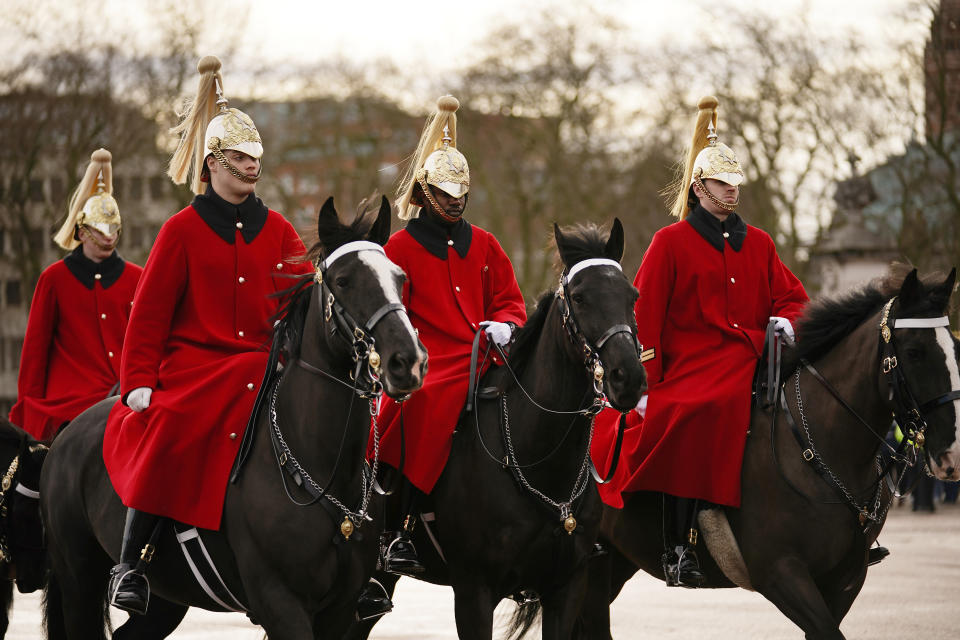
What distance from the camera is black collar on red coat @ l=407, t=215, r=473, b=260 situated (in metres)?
7.96

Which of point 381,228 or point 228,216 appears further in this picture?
point 228,216

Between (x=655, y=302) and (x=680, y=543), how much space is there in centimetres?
135

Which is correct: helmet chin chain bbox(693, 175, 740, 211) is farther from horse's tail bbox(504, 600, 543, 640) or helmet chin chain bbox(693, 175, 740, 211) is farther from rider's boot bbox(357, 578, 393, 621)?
rider's boot bbox(357, 578, 393, 621)

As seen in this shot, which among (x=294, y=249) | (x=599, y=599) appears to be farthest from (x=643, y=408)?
(x=294, y=249)

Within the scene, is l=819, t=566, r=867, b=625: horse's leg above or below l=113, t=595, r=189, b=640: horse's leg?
above

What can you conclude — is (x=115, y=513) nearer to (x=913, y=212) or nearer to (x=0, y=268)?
(x=913, y=212)

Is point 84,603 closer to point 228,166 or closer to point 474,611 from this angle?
point 474,611

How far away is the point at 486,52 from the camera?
33281 mm

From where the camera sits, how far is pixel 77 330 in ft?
31.7

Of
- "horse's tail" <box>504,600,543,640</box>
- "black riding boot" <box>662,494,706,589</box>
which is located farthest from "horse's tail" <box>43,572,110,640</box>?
"black riding boot" <box>662,494,706,589</box>

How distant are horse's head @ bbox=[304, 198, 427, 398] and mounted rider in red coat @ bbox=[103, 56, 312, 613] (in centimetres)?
39

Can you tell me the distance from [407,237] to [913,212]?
2350 centimetres

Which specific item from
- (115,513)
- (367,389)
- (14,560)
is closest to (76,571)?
(115,513)

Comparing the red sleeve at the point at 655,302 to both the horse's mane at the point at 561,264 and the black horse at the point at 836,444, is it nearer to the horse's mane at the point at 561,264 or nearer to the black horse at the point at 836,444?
the black horse at the point at 836,444
